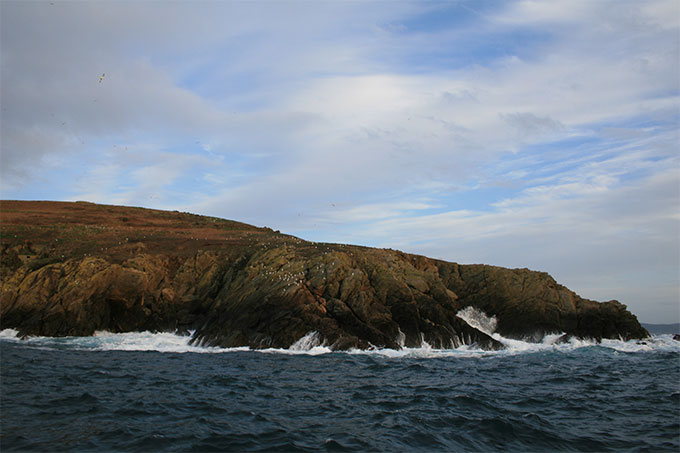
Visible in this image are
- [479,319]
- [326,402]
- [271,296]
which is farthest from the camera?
[479,319]

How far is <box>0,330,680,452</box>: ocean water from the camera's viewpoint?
449 inches

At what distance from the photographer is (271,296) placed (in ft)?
101

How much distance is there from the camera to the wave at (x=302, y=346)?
27.4 metres

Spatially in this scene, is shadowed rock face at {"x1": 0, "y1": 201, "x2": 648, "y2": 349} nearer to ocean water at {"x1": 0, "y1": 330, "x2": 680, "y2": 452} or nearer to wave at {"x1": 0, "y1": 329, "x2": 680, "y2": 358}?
wave at {"x1": 0, "y1": 329, "x2": 680, "y2": 358}

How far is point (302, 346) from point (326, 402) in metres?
13.1

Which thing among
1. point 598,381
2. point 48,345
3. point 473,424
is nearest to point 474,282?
point 598,381

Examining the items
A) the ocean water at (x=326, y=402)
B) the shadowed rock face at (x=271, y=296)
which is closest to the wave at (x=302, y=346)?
the shadowed rock face at (x=271, y=296)

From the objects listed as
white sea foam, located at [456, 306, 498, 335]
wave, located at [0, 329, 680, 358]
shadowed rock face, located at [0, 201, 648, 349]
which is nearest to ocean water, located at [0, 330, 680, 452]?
wave, located at [0, 329, 680, 358]

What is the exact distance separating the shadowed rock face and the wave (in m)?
0.69

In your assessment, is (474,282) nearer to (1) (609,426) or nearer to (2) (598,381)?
(2) (598,381)

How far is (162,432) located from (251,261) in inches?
986

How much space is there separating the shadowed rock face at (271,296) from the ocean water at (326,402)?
14.6ft

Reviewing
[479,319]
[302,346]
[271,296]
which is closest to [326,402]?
[302,346]

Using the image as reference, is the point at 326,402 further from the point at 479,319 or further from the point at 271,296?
the point at 479,319
